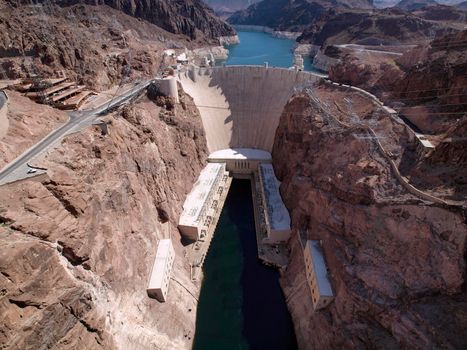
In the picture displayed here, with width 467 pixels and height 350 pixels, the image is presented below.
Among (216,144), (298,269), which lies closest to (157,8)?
(216,144)

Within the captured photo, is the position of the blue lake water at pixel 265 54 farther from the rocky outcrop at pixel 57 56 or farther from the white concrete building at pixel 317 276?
the white concrete building at pixel 317 276

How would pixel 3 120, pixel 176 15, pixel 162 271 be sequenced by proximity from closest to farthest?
pixel 3 120, pixel 162 271, pixel 176 15

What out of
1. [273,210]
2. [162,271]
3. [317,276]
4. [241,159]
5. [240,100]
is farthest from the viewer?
[240,100]

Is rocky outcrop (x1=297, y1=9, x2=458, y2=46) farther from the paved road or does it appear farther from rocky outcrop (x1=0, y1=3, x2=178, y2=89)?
the paved road

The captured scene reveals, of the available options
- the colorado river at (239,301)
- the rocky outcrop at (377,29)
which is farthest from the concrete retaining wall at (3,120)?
the rocky outcrop at (377,29)

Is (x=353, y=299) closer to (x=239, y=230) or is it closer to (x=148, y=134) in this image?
(x=239, y=230)

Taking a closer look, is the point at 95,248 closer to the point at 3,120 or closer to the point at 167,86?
the point at 3,120

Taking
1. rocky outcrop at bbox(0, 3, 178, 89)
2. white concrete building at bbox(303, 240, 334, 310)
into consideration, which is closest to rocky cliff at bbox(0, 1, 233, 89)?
rocky outcrop at bbox(0, 3, 178, 89)

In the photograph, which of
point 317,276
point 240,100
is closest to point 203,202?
point 317,276
